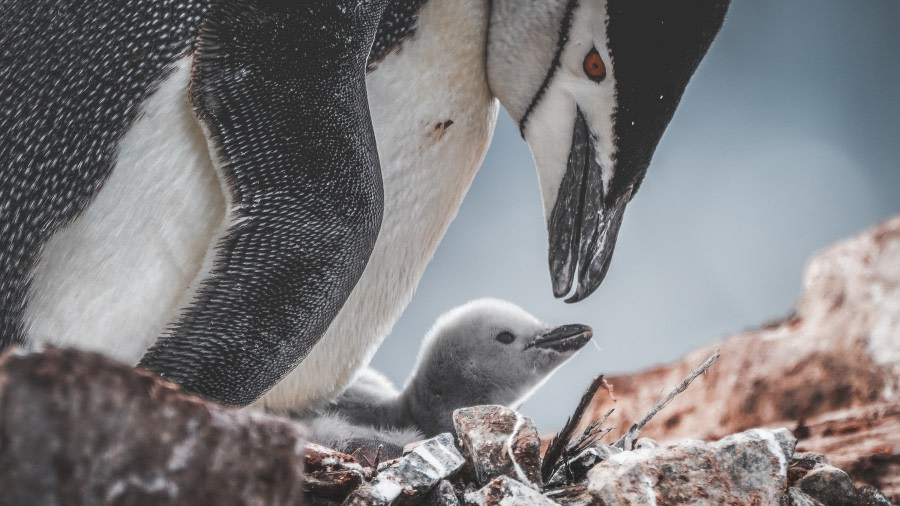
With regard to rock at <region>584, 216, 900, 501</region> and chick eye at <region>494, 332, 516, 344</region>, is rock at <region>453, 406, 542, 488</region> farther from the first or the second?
rock at <region>584, 216, 900, 501</region>

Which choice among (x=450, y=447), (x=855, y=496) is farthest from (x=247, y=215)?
(x=855, y=496)

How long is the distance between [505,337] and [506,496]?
0.86 meters

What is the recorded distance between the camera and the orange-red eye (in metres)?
1.28

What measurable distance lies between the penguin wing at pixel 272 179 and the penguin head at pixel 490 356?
2.06ft

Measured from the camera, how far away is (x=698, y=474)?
2.88 ft

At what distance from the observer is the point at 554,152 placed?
1365 millimetres

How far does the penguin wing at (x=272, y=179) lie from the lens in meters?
1.00

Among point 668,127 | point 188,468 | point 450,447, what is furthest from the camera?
point 668,127

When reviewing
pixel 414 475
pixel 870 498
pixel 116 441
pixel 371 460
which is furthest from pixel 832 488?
pixel 116 441

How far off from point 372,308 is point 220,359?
1.60ft

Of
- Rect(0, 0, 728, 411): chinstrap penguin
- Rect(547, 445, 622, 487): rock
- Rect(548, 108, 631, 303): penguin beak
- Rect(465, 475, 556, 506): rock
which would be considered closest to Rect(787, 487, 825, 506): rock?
Rect(547, 445, 622, 487): rock

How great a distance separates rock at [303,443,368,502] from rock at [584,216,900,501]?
1.23m

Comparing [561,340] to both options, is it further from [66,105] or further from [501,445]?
[66,105]

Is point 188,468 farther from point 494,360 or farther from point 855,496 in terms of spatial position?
point 494,360
